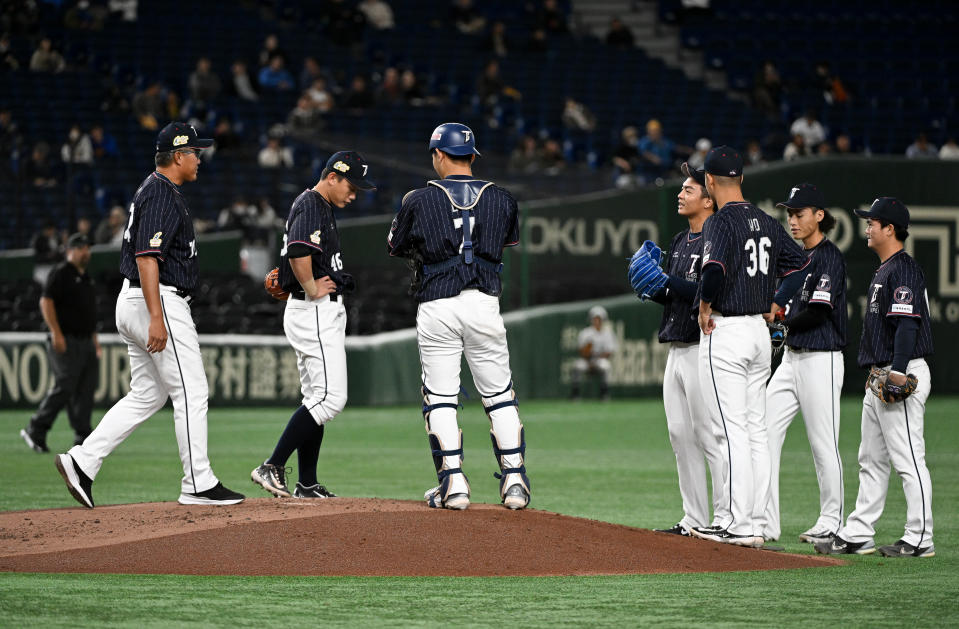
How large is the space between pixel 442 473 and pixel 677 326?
156cm

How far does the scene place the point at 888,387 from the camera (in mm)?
7156

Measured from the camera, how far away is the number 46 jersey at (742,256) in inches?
279

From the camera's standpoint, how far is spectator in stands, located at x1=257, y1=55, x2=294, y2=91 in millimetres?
25766

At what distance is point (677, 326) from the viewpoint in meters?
7.55

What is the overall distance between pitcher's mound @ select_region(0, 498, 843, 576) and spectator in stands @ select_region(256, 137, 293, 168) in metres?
16.1

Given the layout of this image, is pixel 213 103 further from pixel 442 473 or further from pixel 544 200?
pixel 442 473

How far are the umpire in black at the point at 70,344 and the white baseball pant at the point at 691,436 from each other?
726cm

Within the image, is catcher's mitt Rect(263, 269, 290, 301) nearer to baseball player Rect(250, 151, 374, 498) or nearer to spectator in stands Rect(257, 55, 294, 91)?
baseball player Rect(250, 151, 374, 498)

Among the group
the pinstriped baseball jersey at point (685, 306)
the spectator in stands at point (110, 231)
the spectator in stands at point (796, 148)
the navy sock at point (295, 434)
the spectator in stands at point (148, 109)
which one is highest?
the spectator in stands at point (148, 109)

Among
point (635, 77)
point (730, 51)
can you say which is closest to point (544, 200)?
point (635, 77)

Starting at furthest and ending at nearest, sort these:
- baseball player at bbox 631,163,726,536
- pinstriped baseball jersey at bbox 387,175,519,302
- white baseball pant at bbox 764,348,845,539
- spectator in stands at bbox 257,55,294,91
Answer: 1. spectator in stands at bbox 257,55,294,91
2. white baseball pant at bbox 764,348,845,539
3. baseball player at bbox 631,163,726,536
4. pinstriped baseball jersey at bbox 387,175,519,302

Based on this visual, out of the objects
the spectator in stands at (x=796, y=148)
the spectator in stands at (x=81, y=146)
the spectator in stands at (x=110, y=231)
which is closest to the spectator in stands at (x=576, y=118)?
the spectator in stands at (x=796, y=148)

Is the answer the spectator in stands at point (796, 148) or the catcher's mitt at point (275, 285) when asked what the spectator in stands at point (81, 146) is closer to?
the spectator in stands at point (796, 148)

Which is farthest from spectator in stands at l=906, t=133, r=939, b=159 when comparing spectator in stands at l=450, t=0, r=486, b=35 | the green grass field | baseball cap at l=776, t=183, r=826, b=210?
baseball cap at l=776, t=183, r=826, b=210
